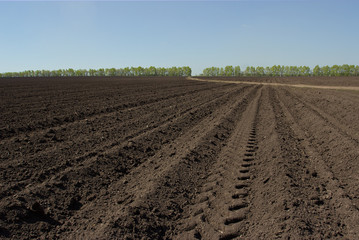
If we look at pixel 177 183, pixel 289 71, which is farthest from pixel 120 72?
pixel 177 183

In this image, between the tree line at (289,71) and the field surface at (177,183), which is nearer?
the field surface at (177,183)

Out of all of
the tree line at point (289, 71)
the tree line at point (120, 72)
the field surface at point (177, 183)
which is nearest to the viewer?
the field surface at point (177, 183)

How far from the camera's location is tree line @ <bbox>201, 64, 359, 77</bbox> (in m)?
135

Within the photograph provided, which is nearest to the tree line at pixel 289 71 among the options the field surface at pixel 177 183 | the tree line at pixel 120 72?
the tree line at pixel 120 72

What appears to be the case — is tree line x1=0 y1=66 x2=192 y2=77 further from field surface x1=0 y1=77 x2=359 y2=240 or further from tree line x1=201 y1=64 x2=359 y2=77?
field surface x1=0 y1=77 x2=359 y2=240

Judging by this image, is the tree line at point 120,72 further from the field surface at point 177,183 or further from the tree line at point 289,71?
the field surface at point 177,183

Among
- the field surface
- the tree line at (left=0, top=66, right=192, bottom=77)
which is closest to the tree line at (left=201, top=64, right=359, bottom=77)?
the tree line at (left=0, top=66, right=192, bottom=77)

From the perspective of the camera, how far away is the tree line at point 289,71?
444 feet

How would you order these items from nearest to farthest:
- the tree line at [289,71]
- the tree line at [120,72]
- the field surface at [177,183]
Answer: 1. the field surface at [177,183]
2. the tree line at [289,71]
3. the tree line at [120,72]

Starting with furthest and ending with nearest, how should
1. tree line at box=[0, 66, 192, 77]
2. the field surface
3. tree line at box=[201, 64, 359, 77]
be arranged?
tree line at box=[0, 66, 192, 77]
tree line at box=[201, 64, 359, 77]
the field surface

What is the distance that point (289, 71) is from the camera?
16650 centimetres

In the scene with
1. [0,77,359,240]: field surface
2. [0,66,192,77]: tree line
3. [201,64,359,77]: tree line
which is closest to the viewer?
[0,77,359,240]: field surface

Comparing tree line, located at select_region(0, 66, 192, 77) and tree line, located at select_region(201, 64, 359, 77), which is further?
tree line, located at select_region(0, 66, 192, 77)

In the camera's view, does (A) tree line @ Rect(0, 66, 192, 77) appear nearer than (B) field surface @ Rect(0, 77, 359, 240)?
No
